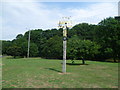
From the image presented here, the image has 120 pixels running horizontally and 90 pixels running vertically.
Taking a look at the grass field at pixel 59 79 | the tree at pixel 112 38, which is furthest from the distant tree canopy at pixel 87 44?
the grass field at pixel 59 79

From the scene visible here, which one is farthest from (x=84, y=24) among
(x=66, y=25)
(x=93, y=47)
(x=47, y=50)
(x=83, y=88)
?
(x=83, y=88)

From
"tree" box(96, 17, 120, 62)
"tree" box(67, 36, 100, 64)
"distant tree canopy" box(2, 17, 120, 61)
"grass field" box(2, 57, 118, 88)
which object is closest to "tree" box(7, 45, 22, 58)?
"distant tree canopy" box(2, 17, 120, 61)

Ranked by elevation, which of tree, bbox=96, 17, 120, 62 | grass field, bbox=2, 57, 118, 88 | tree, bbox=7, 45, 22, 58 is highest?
tree, bbox=96, 17, 120, 62

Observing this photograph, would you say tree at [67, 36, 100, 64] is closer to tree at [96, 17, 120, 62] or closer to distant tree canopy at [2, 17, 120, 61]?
distant tree canopy at [2, 17, 120, 61]

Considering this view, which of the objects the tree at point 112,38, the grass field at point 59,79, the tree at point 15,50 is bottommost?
the grass field at point 59,79

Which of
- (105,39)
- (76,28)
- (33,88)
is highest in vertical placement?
(76,28)

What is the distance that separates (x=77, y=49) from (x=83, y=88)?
1425cm

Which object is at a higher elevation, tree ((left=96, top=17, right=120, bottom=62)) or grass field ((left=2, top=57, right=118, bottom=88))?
tree ((left=96, top=17, right=120, bottom=62))

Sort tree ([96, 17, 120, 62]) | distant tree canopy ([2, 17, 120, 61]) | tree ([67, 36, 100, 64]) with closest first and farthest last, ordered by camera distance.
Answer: tree ([67, 36, 100, 64]), distant tree canopy ([2, 17, 120, 61]), tree ([96, 17, 120, 62])

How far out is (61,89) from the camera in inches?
288

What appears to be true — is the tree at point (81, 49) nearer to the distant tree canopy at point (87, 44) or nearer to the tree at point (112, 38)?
the distant tree canopy at point (87, 44)

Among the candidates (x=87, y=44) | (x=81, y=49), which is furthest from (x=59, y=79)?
(x=87, y=44)

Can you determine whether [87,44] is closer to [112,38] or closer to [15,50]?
[112,38]

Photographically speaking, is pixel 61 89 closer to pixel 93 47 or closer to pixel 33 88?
pixel 33 88
